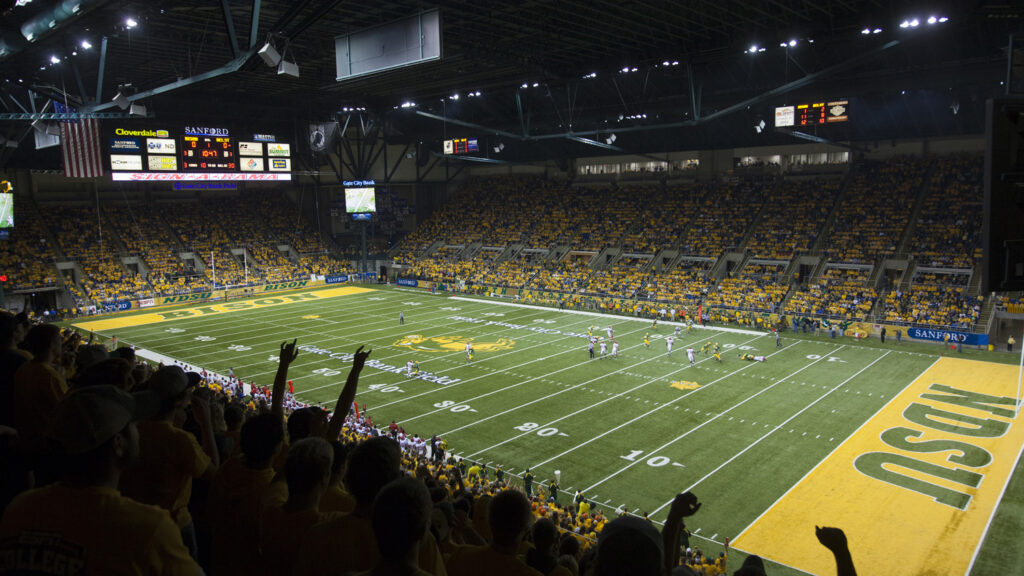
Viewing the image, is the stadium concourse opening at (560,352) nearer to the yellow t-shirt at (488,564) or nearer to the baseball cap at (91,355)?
the yellow t-shirt at (488,564)

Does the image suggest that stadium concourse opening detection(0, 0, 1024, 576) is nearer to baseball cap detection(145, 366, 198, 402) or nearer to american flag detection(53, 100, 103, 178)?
baseball cap detection(145, 366, 198, 402)

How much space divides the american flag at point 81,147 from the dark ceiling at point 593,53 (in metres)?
2.27

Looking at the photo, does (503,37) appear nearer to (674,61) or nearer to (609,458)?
(674,61)

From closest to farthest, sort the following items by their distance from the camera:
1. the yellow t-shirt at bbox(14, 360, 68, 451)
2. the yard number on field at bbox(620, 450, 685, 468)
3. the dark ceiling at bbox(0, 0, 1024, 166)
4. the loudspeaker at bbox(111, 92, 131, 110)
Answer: the yellow t-shirt at bbox(14, 360, 68, 451) → the yard number on field at bbox(620, 450, 685, 468) → the dark ceiling at bbox(0, 0, 1024, 166) → the loudspeaker at bbox(111, 92, 131, 110)

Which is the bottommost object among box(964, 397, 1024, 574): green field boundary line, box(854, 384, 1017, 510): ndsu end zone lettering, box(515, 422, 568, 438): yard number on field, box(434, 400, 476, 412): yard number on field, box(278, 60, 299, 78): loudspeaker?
box(964, 397, 1024, 574): green field boundary line

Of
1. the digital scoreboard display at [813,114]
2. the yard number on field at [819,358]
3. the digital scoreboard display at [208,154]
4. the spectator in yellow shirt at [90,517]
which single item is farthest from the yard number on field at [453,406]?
the digital scoreboard display at [208,154]

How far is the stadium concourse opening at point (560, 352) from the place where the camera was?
345 cm

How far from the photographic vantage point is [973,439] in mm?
21156

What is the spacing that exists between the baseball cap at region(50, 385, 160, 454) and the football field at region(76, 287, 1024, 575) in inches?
545

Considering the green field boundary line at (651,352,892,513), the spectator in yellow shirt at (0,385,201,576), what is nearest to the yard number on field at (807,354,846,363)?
the green field boundary line at (651,352,892,513)

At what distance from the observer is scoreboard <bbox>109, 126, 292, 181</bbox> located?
128ft

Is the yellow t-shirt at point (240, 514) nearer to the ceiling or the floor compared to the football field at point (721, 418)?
nearer to the ceiling

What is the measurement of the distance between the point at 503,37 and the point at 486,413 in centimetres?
1653

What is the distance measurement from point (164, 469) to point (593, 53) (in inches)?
1280
